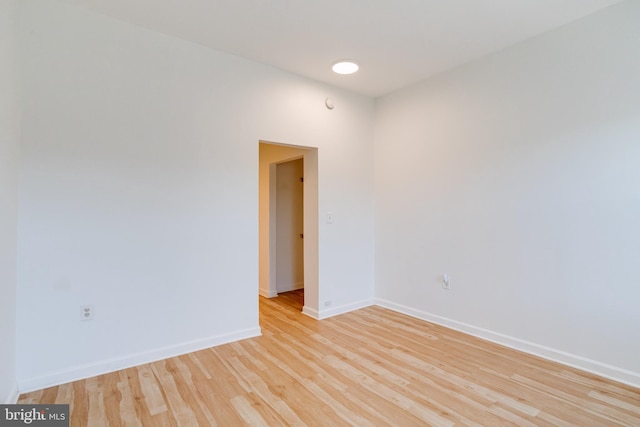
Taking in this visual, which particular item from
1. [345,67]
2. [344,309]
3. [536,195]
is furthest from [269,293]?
[536,195]

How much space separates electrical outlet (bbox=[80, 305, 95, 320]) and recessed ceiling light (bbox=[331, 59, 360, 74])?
297cm

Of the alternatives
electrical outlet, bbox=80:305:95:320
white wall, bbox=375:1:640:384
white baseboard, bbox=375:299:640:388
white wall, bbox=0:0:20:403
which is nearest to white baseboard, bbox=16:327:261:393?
white wall, bbox=0:0:20:403

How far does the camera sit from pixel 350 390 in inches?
85.3

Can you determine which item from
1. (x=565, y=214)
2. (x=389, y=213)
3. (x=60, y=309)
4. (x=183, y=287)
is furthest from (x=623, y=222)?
(x=60, y=309)

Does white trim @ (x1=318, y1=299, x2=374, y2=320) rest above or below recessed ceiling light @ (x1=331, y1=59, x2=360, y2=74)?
below

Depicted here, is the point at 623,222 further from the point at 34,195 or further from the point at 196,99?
the point at 34,195

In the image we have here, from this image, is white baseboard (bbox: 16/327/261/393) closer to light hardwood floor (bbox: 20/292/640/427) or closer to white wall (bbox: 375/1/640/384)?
light hardwood floor (bbox: 20/292/640/427)

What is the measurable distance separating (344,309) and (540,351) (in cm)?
195

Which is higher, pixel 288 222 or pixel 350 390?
pixel 288 222

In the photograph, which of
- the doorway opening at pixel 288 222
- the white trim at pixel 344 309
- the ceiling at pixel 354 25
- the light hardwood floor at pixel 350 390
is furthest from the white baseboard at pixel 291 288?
the ceiling at pixel 354 25

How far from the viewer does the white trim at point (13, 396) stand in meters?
1.84

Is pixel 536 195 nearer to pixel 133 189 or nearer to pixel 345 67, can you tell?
pixel 345 67

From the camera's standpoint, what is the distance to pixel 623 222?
2.26 m

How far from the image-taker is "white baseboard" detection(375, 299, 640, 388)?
7.38 ft
